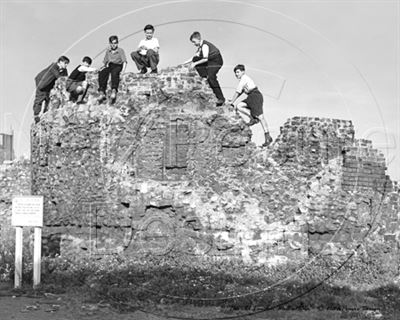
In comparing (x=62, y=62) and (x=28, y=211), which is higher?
(x=62, y=62)

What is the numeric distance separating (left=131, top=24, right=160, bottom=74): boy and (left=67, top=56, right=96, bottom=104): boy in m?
0.98

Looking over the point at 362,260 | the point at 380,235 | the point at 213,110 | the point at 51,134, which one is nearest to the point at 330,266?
the point at 362,260

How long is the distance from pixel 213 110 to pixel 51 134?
11.8 ft

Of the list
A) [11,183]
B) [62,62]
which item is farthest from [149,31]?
[11,183]

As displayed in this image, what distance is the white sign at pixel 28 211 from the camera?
8938 millimetres

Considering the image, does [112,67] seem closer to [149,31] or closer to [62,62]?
[149,31]

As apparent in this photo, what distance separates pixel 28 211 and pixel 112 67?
12.0 feet

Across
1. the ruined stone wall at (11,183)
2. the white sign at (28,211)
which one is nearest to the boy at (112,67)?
the white sign at (28,211)

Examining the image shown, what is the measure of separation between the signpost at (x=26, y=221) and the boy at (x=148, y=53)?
12.5ft

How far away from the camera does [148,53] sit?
11.3 meters

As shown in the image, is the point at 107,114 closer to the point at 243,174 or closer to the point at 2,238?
the point at 243,174

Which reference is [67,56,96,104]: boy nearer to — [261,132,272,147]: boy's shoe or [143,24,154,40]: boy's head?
[143,24,154,40]: boy's head

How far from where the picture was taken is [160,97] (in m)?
10.9

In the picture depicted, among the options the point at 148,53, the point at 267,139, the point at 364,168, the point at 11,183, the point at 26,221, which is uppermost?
the point at 148,53
